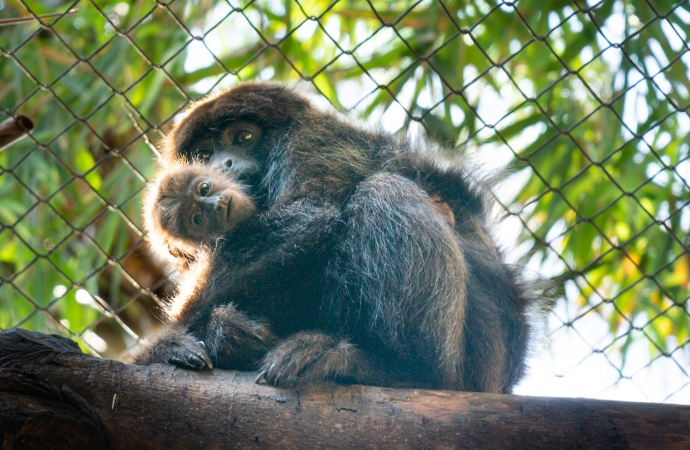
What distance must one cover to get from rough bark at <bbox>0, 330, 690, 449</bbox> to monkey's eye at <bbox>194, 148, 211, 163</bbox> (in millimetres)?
1524

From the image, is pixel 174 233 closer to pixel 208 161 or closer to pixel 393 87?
pixel 208 161

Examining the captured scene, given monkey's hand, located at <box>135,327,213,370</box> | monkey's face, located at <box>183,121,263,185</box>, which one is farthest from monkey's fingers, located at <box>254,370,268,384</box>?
monkey's face, located at <box>183,121,263,185</box>

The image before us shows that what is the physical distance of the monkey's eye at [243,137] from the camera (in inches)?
139

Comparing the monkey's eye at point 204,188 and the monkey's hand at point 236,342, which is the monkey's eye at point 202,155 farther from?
the monkey's hand at point 236,342

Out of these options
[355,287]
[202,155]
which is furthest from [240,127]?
[355,287]

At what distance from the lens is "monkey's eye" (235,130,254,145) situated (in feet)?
11.6

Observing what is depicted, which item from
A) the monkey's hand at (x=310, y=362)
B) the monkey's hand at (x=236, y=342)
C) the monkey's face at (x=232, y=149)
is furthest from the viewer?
the monkey's face at (x=232, y=149)

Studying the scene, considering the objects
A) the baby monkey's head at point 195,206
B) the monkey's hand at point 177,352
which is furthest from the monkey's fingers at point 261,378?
the baby monkey's head at point 195,206

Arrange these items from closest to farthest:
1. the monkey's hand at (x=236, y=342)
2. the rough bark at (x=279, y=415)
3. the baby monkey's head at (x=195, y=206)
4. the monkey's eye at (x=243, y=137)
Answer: the rough bark at (x=279, y=415), the monkey's hand at (x=236, y=342), the baby monkey's head at (x=195, y=206), the monkey's eye at (x=243, y=137)

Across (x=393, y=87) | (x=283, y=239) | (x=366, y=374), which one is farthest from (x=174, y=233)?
(x=393, y=87)

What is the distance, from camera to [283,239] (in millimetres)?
2766

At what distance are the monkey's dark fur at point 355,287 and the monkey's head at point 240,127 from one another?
0.23 metres

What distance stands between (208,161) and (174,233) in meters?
0.60

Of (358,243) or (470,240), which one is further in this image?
(470,240)
